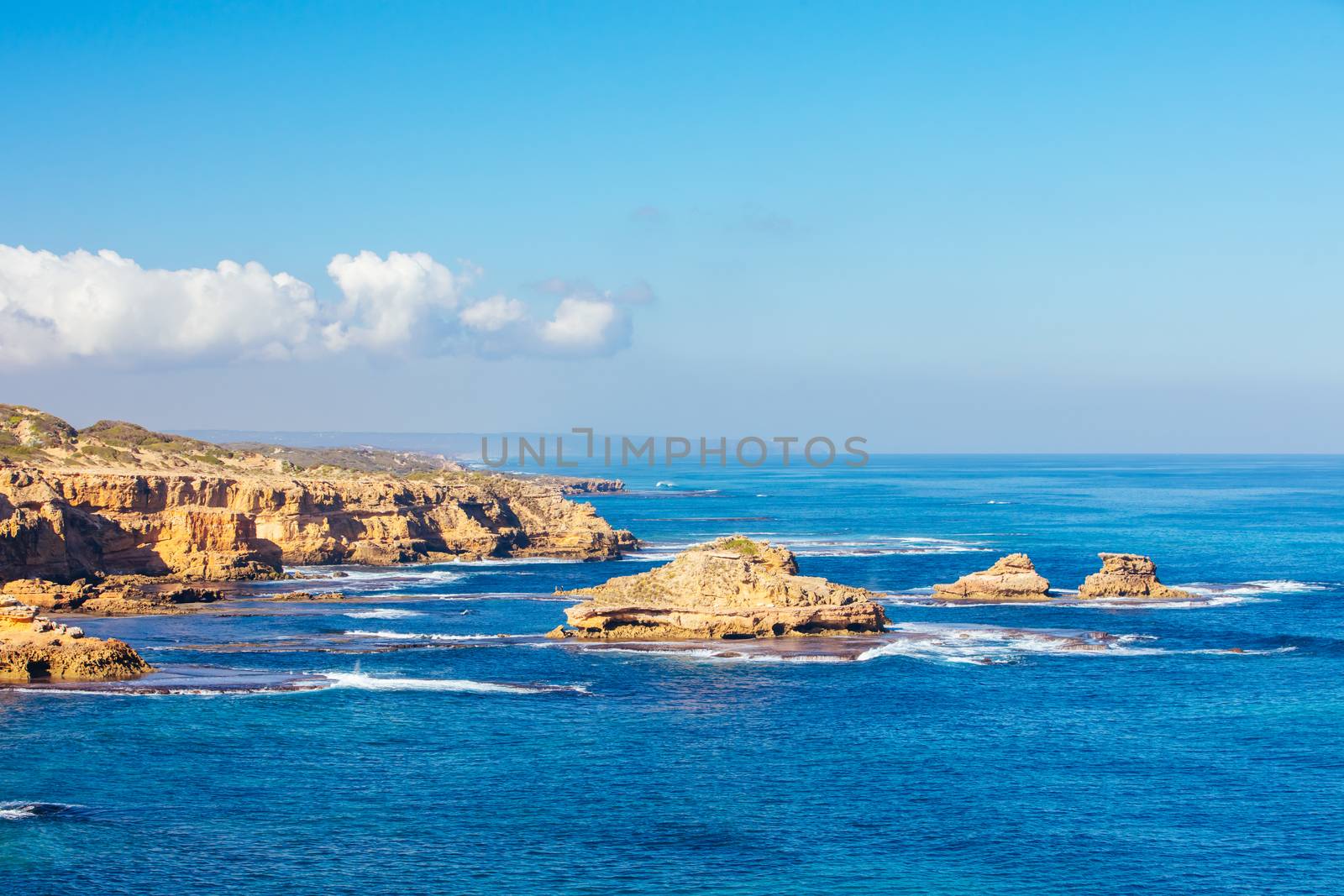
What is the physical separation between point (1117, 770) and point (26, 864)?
34.6 metres

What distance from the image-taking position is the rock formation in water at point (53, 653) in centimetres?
5997

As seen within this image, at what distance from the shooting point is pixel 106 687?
2302 inches

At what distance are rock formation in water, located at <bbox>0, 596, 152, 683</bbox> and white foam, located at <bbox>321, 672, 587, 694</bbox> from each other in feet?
30.7

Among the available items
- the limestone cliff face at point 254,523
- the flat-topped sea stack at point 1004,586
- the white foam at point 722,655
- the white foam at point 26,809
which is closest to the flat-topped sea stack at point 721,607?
the white foam at point 722,655

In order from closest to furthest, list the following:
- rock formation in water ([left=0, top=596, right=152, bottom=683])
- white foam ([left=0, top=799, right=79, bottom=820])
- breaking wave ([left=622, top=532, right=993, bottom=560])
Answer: white foam ([left=0, top=799, right=79, bottom=820]) < rock formation in water ([left=0, top=596, right=152, bottom=683]) < breaking wave ([left=622, top=532, right=993, bottom=560])

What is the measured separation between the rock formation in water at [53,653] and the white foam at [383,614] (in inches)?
957

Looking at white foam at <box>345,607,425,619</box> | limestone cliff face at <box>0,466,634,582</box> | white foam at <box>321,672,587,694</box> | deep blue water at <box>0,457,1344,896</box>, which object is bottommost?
deep blue water at <box>0,457,1344,896</box>

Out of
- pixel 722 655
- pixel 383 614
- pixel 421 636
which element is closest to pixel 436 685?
pixel 722 655

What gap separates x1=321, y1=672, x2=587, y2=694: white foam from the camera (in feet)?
199

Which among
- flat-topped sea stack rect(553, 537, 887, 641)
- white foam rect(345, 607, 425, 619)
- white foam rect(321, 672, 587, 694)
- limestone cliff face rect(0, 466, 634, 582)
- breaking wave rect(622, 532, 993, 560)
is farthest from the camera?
breaking wave rect(622, 532, 993, 560)

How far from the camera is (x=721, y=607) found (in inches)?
2931

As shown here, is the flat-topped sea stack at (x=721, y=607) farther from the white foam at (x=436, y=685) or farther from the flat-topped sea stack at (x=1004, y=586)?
the flat-topped sea stack at (x=1004, y=586)

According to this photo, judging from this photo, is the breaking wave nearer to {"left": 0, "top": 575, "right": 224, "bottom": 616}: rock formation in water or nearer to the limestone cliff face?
the limestone cliff face

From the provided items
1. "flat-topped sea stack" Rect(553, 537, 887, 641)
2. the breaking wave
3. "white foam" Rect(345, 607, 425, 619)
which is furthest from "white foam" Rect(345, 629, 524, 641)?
the breaking wave
